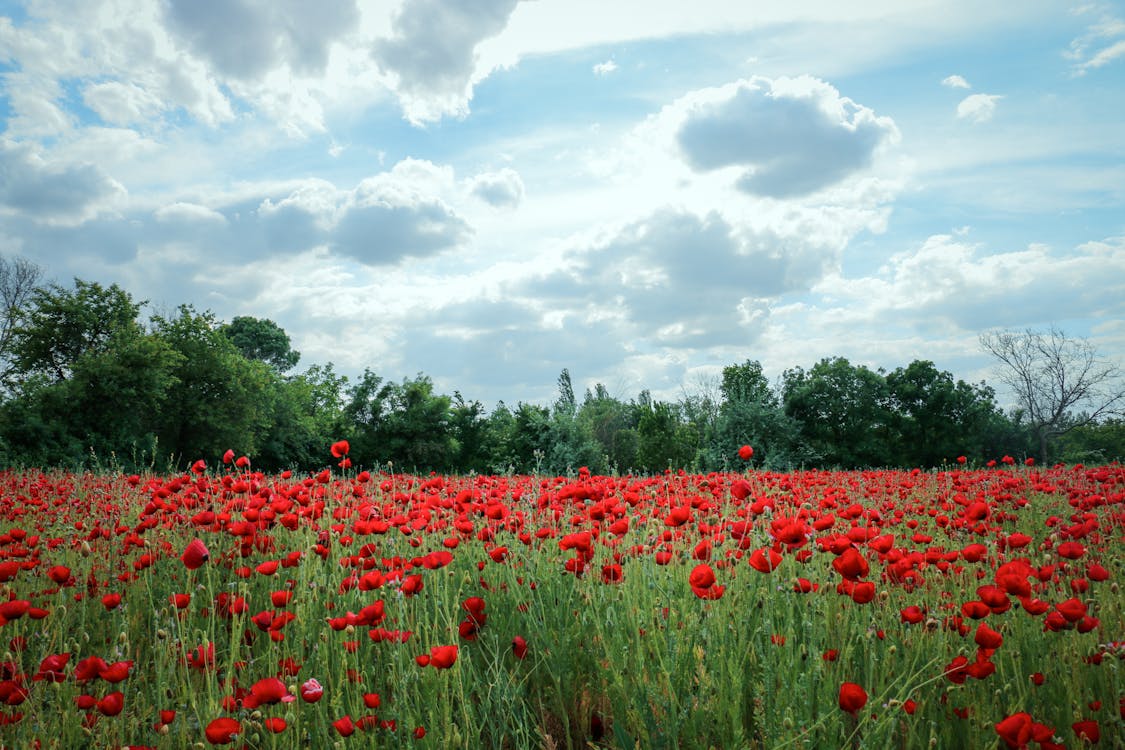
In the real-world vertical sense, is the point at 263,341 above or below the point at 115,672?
above

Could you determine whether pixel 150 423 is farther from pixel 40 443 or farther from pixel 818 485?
pixel 818 485

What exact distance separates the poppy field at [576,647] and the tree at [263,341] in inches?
2060

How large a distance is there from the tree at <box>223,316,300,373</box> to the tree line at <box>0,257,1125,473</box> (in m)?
16.8

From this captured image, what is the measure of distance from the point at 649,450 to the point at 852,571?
23087mm

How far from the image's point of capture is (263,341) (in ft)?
179

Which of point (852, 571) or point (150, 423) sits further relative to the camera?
point (150, 423)

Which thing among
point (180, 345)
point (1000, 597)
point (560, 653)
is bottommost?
point (560, 653)

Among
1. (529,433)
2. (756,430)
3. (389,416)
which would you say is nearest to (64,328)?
(389,416)

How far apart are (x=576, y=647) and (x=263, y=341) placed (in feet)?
186

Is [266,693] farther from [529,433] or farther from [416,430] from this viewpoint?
[416,430]

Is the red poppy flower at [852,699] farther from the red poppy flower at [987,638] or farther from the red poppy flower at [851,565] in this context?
the red poppy flower at [987,638]

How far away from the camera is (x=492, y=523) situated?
455 cm

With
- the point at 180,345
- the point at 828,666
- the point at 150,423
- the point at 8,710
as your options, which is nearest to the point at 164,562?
the point at 8,710

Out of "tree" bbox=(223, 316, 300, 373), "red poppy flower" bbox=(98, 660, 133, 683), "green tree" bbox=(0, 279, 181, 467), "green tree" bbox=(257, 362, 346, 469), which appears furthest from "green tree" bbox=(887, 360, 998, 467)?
"tree" bbox=(223, 316, 300, 373)
